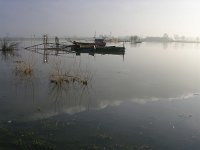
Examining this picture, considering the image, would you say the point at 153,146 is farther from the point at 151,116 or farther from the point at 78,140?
the point at 151,116

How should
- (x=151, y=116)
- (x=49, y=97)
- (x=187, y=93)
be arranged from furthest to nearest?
1. (x=187, y=93)
2. (x=49, y=97)
3. (x=151, y=116)

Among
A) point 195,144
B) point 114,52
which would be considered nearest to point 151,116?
point 195,144

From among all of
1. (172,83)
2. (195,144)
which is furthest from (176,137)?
(172,83)

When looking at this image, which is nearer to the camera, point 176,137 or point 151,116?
point 176,137

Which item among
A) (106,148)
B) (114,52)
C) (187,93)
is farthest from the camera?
(114,52)

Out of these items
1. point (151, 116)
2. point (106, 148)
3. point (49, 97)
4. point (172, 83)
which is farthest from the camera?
point (172, 83)

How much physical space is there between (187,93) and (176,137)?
7481mm

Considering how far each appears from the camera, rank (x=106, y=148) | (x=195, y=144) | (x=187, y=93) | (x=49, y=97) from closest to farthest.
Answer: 1. (x=106, y=148)
2. (x=195, y=144)
3. (x=49, y=97)
4. (x=187, y=93)

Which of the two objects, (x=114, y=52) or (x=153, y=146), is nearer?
(x=153, y=146)

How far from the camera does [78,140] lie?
847cm

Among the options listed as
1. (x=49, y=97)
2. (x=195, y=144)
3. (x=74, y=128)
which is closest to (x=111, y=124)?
(x=74, y=128)

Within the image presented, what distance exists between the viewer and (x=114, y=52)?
158 ft

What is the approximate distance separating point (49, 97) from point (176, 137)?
21.4 ft

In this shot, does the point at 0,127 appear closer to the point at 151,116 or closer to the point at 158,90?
the point at 151,116
